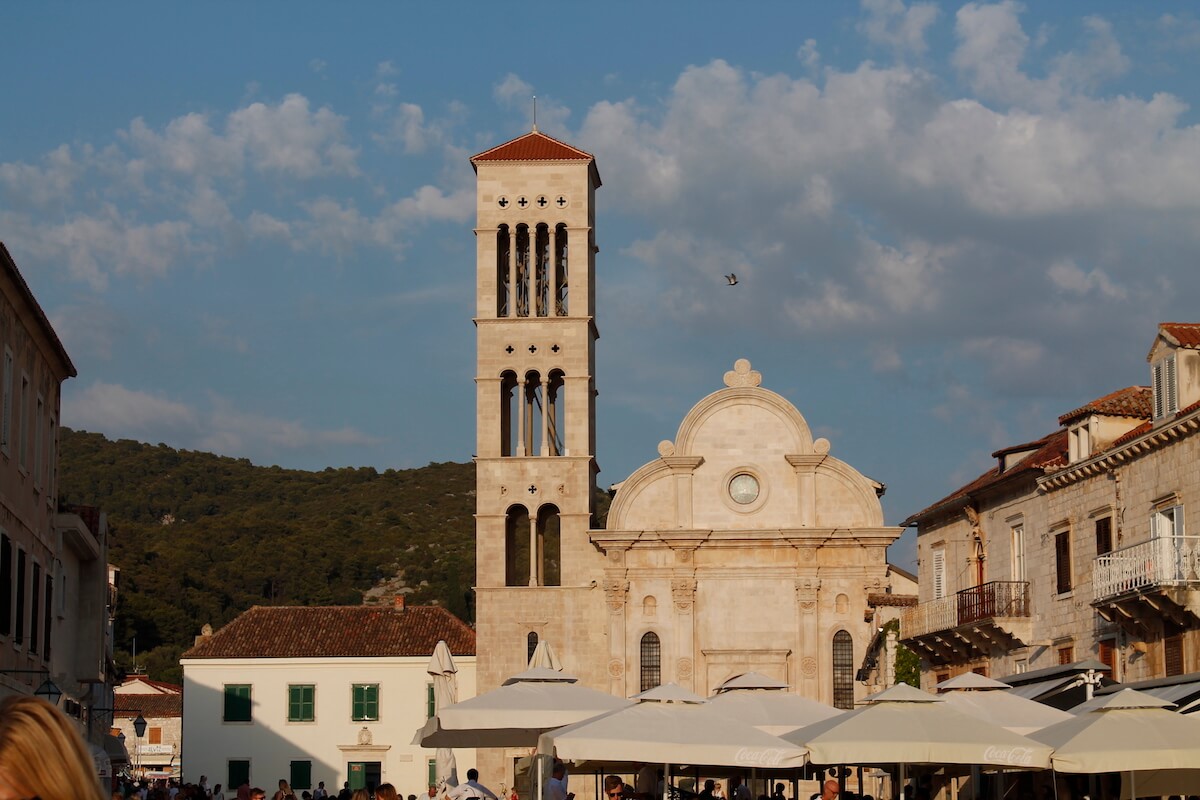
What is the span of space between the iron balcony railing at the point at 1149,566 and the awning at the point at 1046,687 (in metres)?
1.66

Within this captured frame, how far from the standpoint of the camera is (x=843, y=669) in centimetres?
4731

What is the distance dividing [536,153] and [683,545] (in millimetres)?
12048

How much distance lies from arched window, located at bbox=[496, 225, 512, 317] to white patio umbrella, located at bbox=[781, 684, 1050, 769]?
1323 inches

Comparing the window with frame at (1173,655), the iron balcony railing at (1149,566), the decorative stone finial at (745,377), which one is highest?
the decorative stone finial at (745,377)

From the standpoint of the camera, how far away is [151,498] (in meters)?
114

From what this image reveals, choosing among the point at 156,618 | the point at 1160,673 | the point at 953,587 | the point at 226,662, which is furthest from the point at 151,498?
the point at 1160,673

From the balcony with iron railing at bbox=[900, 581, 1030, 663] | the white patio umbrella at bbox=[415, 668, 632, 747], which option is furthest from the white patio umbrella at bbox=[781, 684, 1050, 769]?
the balcony with iron railing at bbox=[900, 581, 1030, 663]

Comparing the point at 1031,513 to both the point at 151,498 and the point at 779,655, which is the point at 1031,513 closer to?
the point at 779,655

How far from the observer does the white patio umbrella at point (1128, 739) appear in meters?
15.7

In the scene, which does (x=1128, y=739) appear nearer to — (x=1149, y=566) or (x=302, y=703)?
(x=1149, y=566)

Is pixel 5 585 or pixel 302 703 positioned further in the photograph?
pixel 302 703

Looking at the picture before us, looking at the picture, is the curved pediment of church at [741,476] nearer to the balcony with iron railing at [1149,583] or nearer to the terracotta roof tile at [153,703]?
the balcony with iron railing at [1149,583]


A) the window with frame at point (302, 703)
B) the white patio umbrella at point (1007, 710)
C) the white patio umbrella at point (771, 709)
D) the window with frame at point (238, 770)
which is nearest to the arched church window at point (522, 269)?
the window with frame at point (302, 703)

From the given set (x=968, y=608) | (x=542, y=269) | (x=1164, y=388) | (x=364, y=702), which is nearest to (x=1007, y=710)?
(x=1164, y=388)
